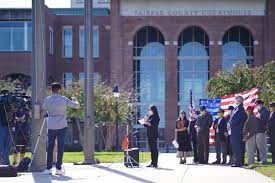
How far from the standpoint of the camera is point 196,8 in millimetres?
58812

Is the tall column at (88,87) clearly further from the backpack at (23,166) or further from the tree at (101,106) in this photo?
the tree at (101,106)

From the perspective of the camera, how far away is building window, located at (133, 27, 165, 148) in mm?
58469

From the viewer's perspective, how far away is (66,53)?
62.7m

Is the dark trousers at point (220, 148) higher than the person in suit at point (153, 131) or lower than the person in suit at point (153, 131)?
lower

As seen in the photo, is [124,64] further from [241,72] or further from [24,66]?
[241,72]

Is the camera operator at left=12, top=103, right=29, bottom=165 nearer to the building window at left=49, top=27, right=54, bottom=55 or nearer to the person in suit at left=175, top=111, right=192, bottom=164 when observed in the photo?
the person in suit at left=175, top=111, right=192, bottom=164

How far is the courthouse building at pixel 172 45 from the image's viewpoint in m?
58.1

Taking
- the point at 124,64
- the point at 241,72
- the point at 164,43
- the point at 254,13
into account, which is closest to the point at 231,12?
the point at 254,13

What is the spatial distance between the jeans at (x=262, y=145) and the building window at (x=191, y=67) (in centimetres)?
3918

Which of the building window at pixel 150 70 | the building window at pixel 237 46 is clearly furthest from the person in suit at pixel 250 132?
Answer: the building window at pixel 237 46

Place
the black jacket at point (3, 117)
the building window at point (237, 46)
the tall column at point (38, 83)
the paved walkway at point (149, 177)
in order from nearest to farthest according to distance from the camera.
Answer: the paved walkway at point (149, 177) → the tall column at point (38, 83) → the black jacket at point (3, 117) → the building window at point (237, 46)

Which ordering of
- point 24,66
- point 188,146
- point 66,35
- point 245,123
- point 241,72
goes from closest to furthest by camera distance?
point 245,123 < point 188,146 < point 241,72 < point 24,66 < point 66,35

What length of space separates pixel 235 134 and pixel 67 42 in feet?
149

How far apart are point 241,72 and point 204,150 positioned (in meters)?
17.0
